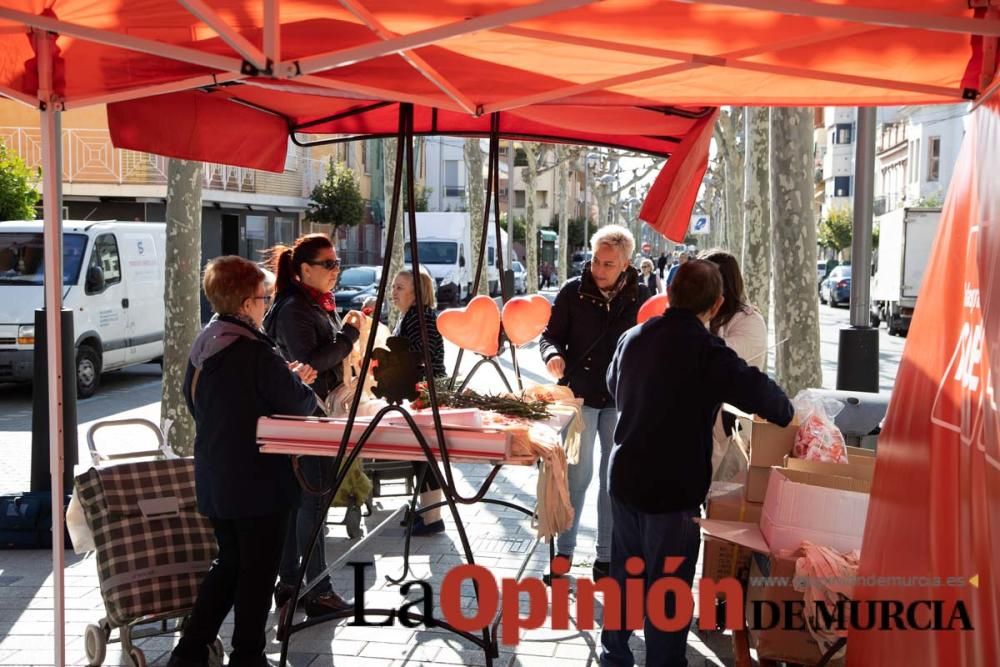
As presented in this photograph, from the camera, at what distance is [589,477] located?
5.82 metres

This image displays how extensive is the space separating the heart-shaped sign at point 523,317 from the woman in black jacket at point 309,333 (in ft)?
2.54

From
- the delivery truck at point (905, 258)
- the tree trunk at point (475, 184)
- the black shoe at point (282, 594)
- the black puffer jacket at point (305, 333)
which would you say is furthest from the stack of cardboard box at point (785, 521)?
the delivery truck at point (905, 258)

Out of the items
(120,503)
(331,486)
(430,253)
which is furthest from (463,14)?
(430,253)

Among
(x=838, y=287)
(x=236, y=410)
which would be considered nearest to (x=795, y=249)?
(x=236, y=410)

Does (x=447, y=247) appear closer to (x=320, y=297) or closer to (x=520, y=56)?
(x=320, y=297)

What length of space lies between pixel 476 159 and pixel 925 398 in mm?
20226

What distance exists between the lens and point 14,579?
5.80 m

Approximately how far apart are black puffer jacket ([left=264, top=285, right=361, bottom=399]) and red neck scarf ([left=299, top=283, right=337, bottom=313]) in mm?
17

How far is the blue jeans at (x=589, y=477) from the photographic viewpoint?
5.58 metres

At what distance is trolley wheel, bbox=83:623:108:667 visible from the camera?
4277 millimetres

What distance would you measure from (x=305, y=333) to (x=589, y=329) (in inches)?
61.8

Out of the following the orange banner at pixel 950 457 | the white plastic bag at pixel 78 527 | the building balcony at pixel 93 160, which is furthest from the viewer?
the building balcony at pixel 93 160

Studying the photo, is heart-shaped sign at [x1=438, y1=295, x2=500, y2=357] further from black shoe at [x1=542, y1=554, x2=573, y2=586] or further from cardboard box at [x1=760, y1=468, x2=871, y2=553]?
cardboard box at [x1=760, y1=468, x2=871, y2=553]

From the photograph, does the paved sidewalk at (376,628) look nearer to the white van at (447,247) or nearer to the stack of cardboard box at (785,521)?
the stack of cardboard box at (785,521)
